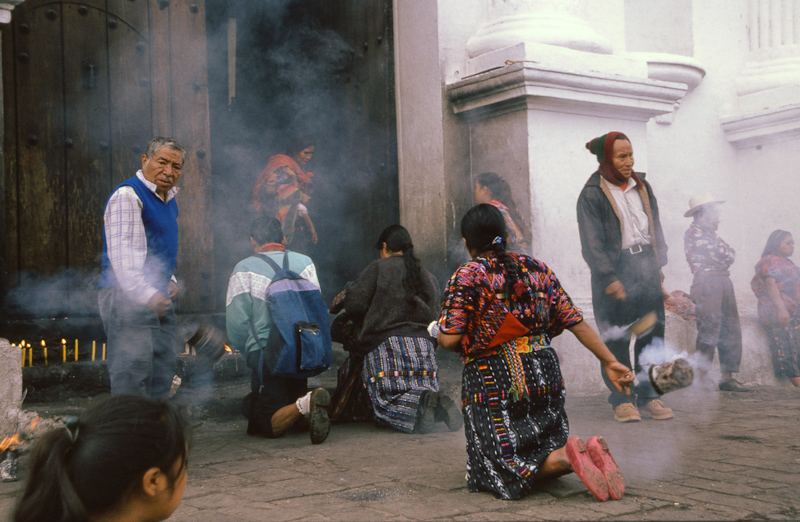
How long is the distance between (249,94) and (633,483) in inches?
199

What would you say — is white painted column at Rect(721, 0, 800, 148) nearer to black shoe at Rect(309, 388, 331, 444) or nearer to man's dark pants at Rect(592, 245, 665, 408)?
man's dark pants at Rect(592, 245, 665, 408)

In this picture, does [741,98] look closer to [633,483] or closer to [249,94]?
[249,94]

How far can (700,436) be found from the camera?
428 cm

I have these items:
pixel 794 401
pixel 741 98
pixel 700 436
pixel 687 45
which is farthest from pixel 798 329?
pixel 700 436

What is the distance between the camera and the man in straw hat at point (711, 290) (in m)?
6.72

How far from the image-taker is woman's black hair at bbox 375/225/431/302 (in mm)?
4984

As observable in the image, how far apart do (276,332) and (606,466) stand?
221cm

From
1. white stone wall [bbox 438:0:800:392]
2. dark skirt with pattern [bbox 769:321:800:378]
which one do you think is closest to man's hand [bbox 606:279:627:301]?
white stone wall [bbox 438:0:800:392]

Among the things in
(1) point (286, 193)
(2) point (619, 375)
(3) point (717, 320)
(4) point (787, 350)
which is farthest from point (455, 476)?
(4) point (787, 350)

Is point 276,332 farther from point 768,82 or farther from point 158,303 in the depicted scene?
point 768,82

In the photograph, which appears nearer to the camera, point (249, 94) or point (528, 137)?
point (528, 137)

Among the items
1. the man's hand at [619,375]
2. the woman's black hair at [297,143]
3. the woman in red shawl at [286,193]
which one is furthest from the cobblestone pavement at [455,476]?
the woman's black hair at [297,143]

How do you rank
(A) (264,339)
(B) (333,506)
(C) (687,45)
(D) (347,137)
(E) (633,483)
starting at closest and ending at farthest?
1. (B) (333,506)
2. (E) (633,483)
3. (A) (264,339)
4. (D) (347,137)
5. (C) (687,45)

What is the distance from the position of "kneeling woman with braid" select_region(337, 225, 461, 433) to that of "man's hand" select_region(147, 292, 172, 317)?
167 cm
